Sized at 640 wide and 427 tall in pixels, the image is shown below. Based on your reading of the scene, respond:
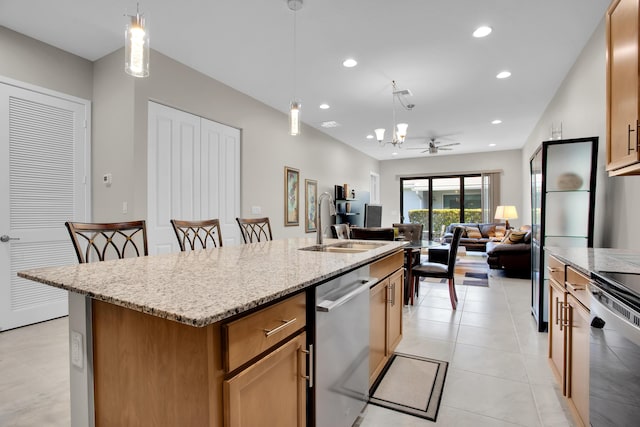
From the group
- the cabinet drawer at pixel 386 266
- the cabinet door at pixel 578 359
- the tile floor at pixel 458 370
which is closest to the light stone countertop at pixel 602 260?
the cabinet door at pixel 578 359

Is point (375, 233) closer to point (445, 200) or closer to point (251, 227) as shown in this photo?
point (251, 227)

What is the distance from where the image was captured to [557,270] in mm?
1982

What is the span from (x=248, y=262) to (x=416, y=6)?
2442 millimetres

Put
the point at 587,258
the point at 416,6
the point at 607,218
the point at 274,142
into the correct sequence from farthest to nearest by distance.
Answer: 1. the point at 274,142
2. the point at 607,218
3. the point at 416,6
4. the point at 587,258

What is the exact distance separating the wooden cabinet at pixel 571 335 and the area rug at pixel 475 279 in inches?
115

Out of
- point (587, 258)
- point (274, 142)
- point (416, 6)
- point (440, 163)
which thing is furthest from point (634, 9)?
point (440, 163)

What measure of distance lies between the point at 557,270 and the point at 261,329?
1.92m

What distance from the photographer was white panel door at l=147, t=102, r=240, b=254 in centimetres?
340

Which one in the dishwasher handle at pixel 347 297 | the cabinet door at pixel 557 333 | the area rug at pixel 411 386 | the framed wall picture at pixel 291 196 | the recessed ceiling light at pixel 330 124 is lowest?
the area rug at pixel 411 386

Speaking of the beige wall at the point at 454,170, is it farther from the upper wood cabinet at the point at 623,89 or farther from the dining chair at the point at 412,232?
the upper wood cabinet at the point at 623,89

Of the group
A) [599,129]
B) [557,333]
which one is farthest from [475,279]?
[557,333]

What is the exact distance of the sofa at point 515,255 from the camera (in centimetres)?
517

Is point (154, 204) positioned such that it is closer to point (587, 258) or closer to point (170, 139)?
point (170, 139)

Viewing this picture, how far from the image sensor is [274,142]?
5.11 metres
